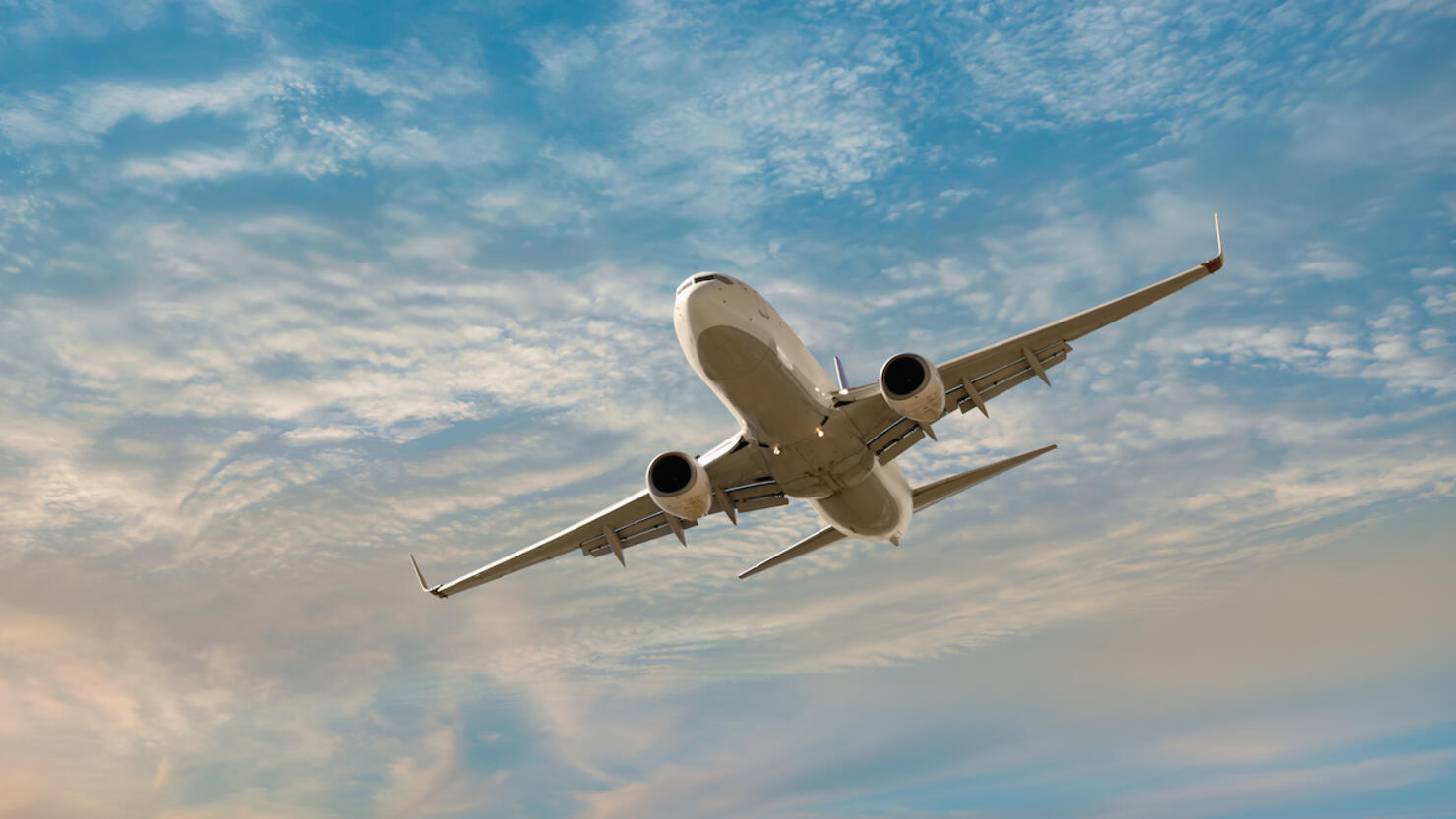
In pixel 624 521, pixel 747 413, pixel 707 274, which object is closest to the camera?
pixel 707 274

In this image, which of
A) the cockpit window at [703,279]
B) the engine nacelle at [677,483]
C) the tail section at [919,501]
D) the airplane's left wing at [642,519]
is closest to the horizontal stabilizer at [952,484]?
the tail section at [919,501]

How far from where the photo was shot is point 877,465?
2997cm

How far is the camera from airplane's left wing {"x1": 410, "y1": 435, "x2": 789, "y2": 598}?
30.0 metres

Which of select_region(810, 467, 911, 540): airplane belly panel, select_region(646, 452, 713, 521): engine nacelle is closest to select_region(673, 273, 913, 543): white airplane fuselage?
select_region(810, 467, 911, 540): airplane belly panel

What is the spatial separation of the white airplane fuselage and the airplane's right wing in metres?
0.59

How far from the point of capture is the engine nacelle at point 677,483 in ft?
90.3

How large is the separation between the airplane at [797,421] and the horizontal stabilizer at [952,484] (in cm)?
7

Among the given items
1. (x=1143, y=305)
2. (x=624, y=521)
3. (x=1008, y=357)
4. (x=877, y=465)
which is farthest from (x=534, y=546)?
(x=1143, y=305)

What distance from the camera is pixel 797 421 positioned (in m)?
27.1

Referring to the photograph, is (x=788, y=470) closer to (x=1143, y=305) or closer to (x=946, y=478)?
(x=946, y=478)

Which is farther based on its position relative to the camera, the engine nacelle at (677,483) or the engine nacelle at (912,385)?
the engine nacelle at (677,483)

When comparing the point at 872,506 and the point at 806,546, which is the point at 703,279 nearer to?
the point at 872,506

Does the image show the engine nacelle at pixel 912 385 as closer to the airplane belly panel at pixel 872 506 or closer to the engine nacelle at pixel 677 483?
the airplane belly panel at pixel 872 506

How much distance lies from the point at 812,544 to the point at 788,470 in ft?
21.5
